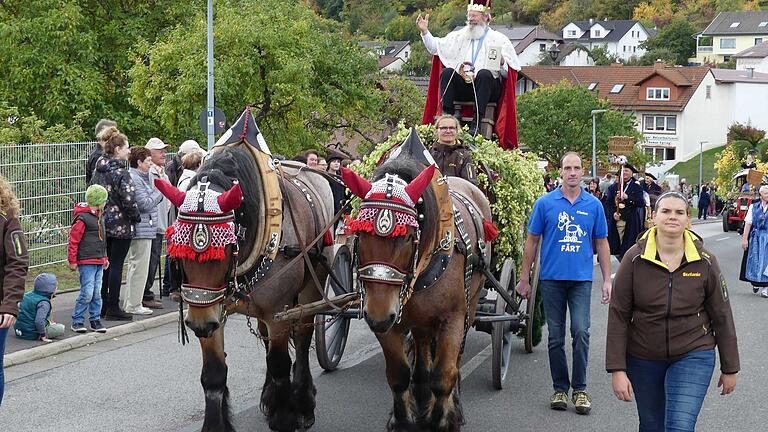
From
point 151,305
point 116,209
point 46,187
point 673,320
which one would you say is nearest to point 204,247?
point 673,320

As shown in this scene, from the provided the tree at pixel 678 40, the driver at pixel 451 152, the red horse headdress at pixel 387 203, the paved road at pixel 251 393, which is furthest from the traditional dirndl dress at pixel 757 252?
the tree at pixel 678 40

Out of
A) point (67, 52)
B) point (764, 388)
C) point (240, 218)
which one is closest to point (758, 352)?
point (764, 388)

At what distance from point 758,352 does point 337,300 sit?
569cm

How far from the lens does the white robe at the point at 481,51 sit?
34.1 ft

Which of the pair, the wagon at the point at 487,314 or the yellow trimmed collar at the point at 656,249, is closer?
the yellow trimmed collar at the point at 656,249

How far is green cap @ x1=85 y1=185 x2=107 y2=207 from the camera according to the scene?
33.8ft

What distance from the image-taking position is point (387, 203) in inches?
238

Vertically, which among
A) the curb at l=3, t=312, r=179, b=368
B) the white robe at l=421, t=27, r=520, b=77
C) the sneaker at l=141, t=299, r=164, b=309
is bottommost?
the curb at l=3, t=312, r=179, b=368

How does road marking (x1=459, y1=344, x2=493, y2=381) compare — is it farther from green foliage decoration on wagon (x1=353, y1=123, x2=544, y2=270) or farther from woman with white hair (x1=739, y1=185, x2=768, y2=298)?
woman with white hair (x1=739, y1=185, x2=768, y2=298)

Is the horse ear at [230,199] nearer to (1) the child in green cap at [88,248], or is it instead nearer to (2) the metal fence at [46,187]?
(1) the child in green cap at [88,248]

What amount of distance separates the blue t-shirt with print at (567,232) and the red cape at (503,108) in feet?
7.58

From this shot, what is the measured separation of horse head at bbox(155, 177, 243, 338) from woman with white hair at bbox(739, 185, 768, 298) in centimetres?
1163

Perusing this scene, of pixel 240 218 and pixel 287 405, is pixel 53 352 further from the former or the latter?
pixel 240 218

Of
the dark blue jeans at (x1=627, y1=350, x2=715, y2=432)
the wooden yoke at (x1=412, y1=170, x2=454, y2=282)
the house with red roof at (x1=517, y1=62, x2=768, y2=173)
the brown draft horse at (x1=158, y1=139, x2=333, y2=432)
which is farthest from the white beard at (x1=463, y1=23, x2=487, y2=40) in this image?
the house with red roof at (x1=517, y1=62, x2=768, y2=173)
